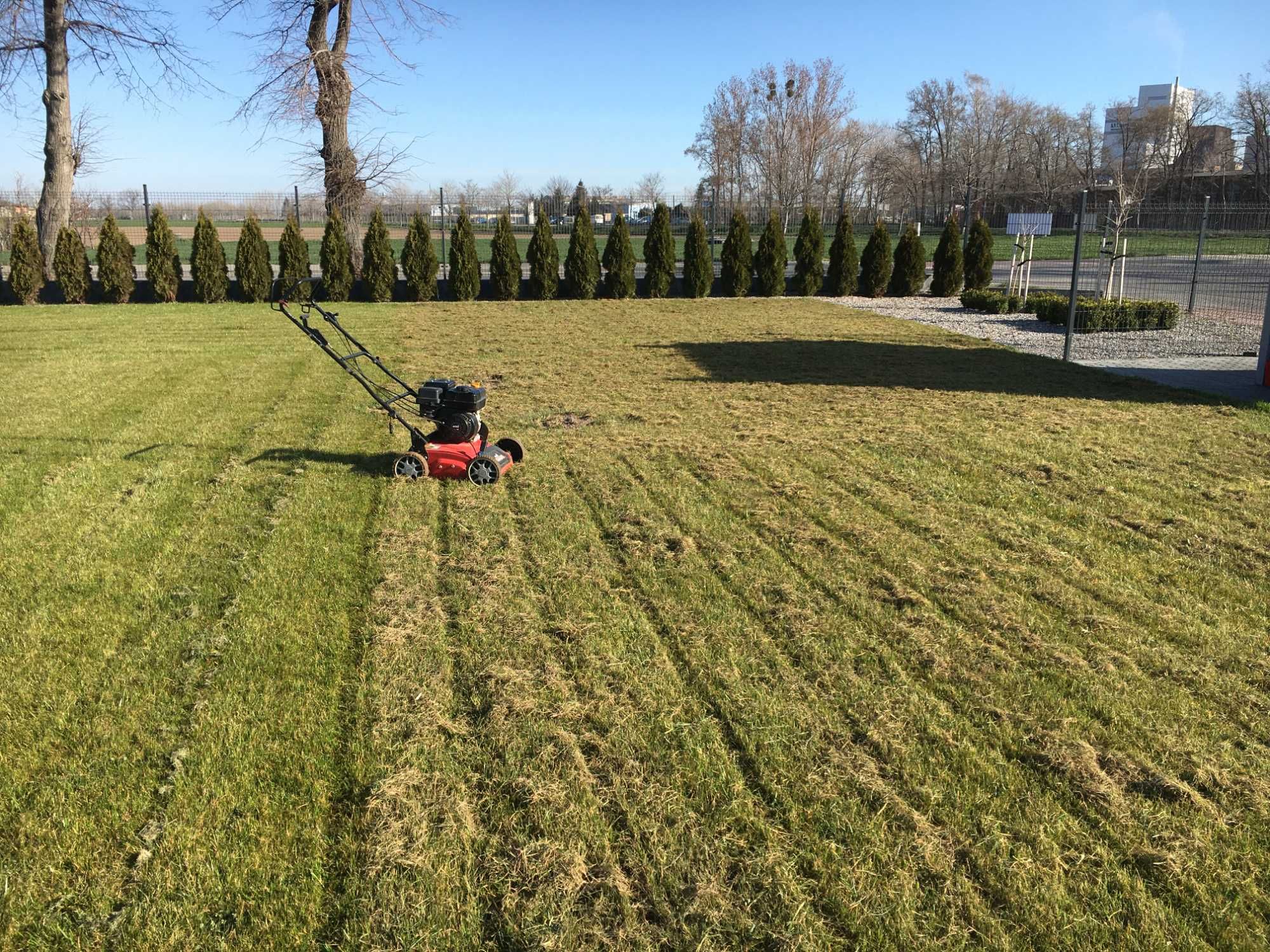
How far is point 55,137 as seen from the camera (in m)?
17.8

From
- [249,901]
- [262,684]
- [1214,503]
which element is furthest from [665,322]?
[249,901]

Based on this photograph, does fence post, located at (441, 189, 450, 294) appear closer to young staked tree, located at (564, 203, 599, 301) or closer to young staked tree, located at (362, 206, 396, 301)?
young staked tree, located at (362, 206, 396, 301)

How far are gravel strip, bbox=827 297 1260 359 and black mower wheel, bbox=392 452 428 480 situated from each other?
828 cm

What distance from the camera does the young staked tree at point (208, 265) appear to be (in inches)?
646

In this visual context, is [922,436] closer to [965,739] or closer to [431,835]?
[965,739]

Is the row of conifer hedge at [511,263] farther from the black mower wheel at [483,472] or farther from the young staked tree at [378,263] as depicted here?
the black mower wheel at [483,472]

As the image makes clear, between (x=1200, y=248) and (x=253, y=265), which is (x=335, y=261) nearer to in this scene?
(x=253, y=265)

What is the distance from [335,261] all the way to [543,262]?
3.97m

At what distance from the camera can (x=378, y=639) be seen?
11.4 feet

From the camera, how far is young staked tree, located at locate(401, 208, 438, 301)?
17234 mm

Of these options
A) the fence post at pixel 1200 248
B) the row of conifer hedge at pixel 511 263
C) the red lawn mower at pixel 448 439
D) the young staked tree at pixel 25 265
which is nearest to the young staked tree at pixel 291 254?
the row of conifer hedge at pixel 511 263

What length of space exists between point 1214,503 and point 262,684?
5018 millimetres

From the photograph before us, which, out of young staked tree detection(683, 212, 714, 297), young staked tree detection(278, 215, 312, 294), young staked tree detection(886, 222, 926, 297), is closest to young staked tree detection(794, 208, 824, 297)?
young staked tree detection(886, 222, 926, 297)

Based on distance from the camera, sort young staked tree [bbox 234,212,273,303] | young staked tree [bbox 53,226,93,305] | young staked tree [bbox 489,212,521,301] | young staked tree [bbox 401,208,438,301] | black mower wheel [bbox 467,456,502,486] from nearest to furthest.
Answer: black mower wheel [bbox 467,456,502,486]
young staked tree [bbox 53,226,93,305]
young staked tree [bbox 234,212,273,303]
young staked tree [bbox 401,208,438,301]
young staked tree [bbox 489,212,521,301]
